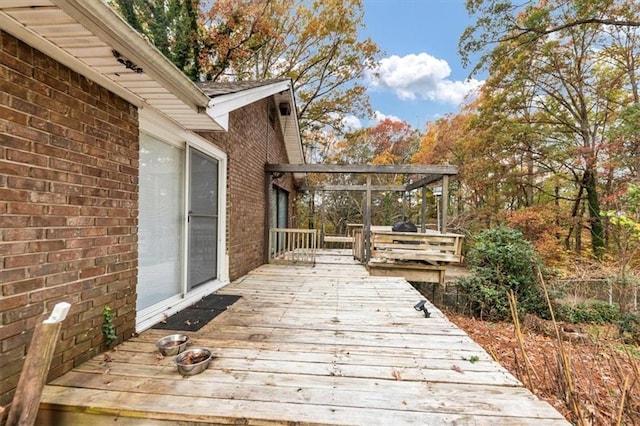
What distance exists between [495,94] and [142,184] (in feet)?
43.2

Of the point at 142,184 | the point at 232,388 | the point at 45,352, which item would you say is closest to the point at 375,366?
the point at 232,388

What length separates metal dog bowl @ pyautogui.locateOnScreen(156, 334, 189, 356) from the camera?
250 centimetres

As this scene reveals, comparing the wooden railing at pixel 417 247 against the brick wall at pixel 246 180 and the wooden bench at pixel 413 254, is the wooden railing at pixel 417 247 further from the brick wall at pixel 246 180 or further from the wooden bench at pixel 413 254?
the brick wall at pixel 246 180

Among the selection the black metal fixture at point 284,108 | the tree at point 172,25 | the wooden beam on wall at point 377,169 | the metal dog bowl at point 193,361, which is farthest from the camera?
the tree at point 172,25

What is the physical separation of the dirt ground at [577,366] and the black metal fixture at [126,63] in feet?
12.6

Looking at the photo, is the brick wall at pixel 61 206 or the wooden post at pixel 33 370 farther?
the brick wall at pixel 61 206

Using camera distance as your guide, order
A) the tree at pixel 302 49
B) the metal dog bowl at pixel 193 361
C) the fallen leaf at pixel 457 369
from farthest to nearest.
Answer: the tree at pixel 302 49
the fallen leaf at pixel 457 369
the metal dog bowl at pixel 193 361

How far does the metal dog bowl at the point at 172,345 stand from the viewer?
2.50 m

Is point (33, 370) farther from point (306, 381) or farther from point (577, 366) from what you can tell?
point (577, 366)

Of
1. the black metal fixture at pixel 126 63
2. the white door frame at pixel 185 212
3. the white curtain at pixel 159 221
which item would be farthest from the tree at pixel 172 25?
the black metal fixture at pixel 126 63

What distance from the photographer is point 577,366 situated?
14.7 ft

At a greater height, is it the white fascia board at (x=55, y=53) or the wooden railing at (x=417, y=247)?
the white fascia board at (x=55, y=53)

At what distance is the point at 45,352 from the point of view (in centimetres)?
152

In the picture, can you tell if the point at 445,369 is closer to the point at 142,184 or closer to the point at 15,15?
the point at 142,184
